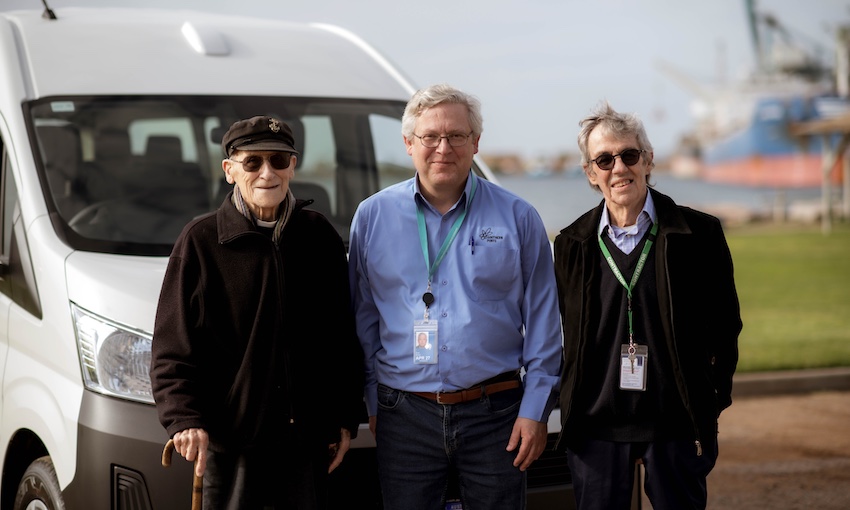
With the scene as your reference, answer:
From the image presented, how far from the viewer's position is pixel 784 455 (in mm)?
6359

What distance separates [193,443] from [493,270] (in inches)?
40.0

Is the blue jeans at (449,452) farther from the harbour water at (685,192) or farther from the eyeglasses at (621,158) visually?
the harbour water at (685,192)

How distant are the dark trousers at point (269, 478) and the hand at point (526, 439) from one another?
0.58m

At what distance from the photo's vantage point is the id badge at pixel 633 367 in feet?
9.73

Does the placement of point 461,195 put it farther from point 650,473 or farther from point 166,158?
point 166,158

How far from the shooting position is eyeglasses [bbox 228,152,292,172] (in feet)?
9.40

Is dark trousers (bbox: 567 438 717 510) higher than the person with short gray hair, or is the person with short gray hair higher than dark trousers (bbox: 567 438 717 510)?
the person with short gray hair

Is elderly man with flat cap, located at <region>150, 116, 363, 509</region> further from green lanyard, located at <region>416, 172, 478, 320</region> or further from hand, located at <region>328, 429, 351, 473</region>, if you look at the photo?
green lanyard, located at <region>416, 172, 478, 320</region>

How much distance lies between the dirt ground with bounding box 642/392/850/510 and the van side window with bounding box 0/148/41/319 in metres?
3.39

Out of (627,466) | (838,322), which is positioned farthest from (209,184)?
(838,322)

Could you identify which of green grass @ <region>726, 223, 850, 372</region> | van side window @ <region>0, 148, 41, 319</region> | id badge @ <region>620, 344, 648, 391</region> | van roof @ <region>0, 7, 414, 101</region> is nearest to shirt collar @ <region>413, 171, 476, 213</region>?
id badge @ <region>620, 344, 648, 391</region>

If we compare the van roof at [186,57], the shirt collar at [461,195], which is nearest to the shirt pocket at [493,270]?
the shirt collar at [461,195]

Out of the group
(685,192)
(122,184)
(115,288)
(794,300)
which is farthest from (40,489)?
(685,192)

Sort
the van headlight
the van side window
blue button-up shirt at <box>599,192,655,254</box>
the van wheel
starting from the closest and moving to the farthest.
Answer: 1. blue button-up shirt at <box>599,192,655,254</box>
2. the van headlight
3. the van wheel
4. the van side window
